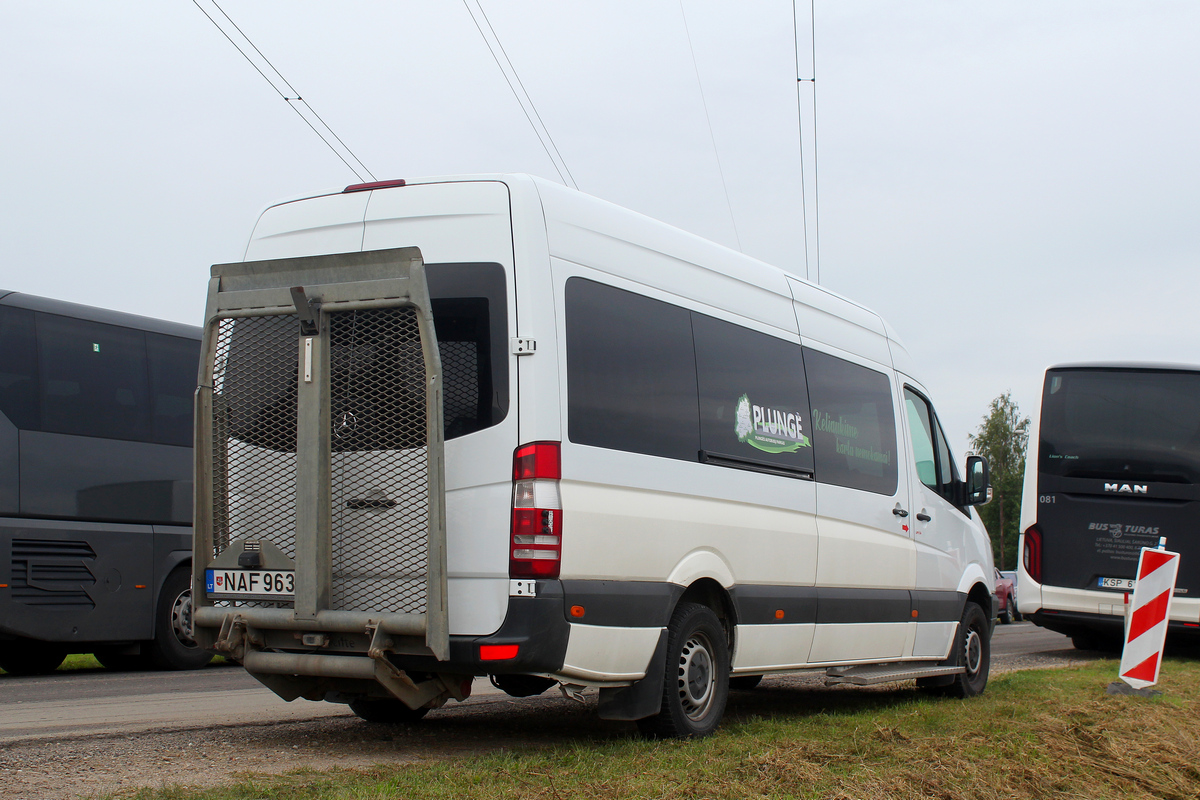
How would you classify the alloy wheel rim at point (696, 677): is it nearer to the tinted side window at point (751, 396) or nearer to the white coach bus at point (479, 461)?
the white coach bus at point (479, 461)

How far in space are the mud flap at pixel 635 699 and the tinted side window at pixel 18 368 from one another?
6694mm

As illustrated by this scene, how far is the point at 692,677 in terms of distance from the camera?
667 centimetres

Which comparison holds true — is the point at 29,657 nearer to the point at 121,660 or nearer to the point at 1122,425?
the point at 121,660

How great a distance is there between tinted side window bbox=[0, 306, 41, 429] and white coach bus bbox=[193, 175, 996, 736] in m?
4.87

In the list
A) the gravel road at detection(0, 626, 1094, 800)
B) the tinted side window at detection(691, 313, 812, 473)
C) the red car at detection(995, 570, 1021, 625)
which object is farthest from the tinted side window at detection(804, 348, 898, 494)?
the red car at detection(995, 570, 1021, 625)

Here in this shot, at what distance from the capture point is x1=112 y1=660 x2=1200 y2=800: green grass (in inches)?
195

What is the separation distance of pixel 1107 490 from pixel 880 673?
7.99m

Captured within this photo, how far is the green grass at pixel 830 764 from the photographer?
16.3 feet

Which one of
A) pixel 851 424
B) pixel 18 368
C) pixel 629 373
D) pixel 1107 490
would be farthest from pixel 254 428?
pixel 1107 490

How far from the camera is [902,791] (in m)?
5.07

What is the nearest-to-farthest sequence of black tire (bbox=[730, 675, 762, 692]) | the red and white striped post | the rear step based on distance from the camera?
the rear step
the red and white striped post
black tire (bbox=[730, 675, 762, 692])

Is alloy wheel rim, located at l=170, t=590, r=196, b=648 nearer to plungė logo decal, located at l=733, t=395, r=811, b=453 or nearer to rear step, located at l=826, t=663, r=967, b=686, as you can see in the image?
rear step, located at l=826, t=663, r=967, b=686

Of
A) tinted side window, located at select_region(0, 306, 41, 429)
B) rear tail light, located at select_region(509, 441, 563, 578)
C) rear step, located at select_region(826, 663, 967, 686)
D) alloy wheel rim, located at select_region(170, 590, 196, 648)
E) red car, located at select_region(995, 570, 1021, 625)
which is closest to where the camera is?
rear tail light, located at select_region(509, 441, 563, 578)

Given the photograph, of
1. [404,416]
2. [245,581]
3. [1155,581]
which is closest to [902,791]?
[404,416]
